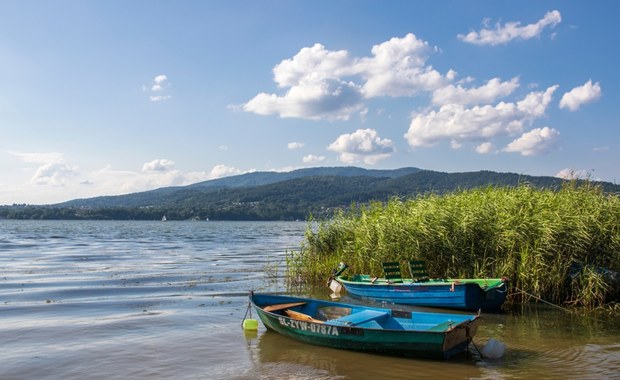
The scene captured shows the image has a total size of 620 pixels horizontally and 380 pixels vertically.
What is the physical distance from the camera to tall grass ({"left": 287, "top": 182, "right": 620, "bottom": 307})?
49.1 ft

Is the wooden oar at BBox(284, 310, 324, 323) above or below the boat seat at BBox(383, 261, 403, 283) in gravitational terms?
below

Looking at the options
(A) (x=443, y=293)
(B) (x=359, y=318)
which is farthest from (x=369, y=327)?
(A) (x=443, y=293)

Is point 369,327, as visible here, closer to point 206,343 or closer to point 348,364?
point 348,364

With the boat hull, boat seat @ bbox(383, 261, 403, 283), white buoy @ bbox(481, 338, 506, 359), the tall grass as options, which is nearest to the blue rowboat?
white buoy @ bbox(481, 338, 506, 359)

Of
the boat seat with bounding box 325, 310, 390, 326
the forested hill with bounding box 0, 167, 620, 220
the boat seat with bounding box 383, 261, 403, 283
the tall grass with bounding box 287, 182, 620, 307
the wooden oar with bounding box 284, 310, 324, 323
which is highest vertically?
the forested hill with bounding box 0, 167, 620, 220

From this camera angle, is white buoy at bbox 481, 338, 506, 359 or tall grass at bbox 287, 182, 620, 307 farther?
tall grass at bbox 287, 182, 620, 307

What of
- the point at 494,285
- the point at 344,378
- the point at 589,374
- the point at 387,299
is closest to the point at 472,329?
the point at 589,374

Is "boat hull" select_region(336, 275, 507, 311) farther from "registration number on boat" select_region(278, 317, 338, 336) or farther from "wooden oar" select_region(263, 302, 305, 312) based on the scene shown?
"registration number on boat" select_region(278, 317, 338, 336)

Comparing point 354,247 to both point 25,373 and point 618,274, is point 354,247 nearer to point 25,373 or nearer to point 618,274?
point 618,274

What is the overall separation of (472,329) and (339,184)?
172817 mm

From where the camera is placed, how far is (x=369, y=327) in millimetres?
11141

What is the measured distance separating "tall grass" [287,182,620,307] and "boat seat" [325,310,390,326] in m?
5.08

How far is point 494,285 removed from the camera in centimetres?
1439

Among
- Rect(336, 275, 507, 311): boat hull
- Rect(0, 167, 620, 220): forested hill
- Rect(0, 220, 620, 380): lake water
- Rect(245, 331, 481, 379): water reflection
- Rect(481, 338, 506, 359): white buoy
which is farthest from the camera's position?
Rect(0, 167, 620, 220): forested hill
